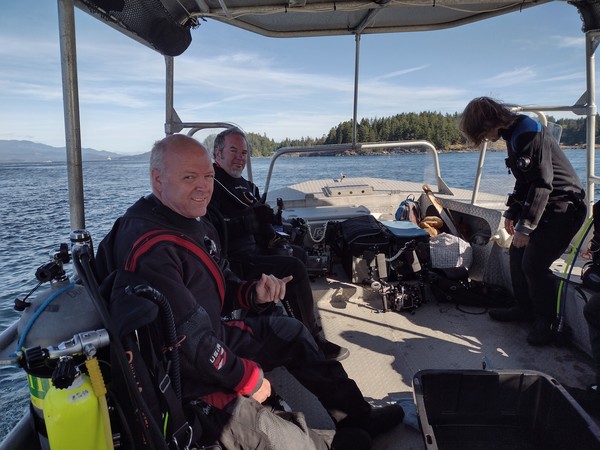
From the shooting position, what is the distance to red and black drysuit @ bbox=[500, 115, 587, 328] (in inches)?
91.9

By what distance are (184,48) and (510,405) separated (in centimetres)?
267

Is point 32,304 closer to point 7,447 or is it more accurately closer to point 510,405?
point 7,447

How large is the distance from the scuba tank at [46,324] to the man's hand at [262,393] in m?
0.61

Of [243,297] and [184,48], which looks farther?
[184,48]

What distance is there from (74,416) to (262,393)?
657mm

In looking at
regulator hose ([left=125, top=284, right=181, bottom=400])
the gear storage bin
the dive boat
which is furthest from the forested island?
regulator hose ([left=125, top=284, right=181, bottom=400])

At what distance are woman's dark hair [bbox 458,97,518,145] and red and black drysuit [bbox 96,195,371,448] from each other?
161cm

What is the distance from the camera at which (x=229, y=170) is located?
9.96ft

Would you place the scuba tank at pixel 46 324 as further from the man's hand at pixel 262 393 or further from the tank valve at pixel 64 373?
the man's hand at pixel 262 393

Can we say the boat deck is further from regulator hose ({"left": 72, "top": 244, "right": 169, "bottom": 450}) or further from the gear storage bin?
regulator hose ({"left": 72, "top": 244, "right": 169, "bottom": 450})

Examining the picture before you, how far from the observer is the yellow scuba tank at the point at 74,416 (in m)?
0.96

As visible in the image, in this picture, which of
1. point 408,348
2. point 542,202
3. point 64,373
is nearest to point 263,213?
point 408,348

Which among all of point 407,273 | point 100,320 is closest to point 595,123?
point 407,273

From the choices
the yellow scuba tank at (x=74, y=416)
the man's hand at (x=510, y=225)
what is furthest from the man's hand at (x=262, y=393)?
the man's hand at (x=510, y=225)
